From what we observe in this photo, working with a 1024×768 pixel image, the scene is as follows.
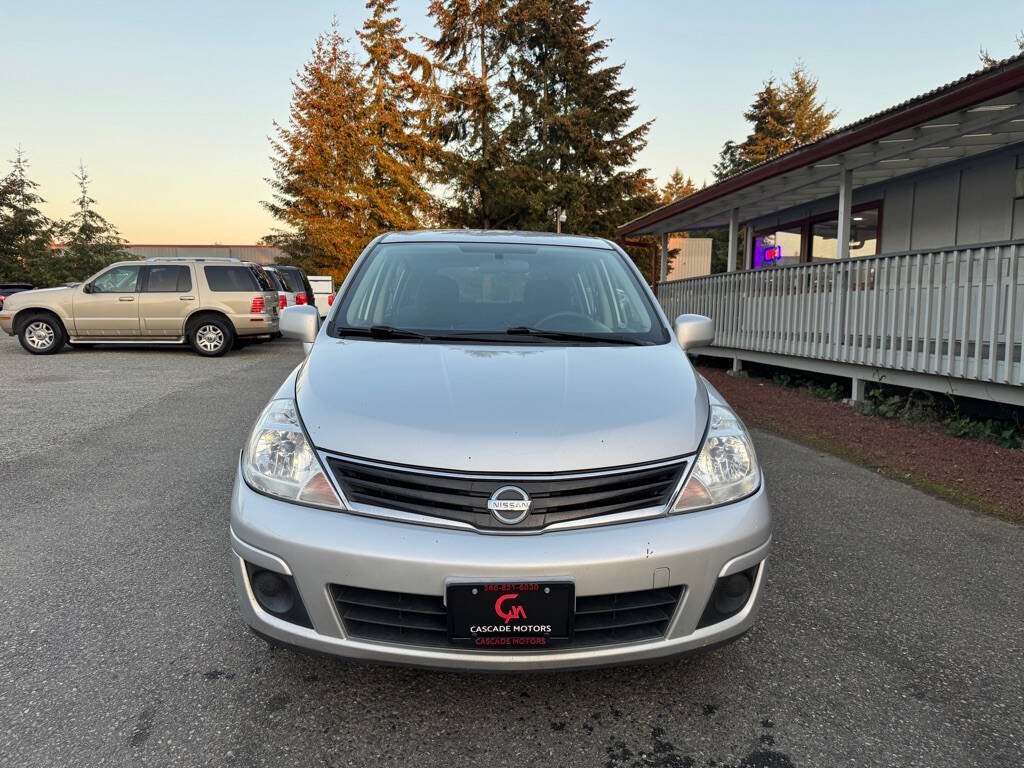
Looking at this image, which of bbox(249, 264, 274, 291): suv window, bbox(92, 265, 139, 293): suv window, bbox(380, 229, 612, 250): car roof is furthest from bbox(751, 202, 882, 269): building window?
bbox(92, 265, 139, 293): suv window

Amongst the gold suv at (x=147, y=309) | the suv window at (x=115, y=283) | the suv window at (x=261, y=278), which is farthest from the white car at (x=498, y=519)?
the suv window at (x=115, y=283)

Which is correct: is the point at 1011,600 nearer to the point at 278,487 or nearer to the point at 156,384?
the point at 278,487

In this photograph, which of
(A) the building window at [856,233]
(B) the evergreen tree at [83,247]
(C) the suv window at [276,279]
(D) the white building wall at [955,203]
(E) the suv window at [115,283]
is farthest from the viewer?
(B) the evergreen tree at [83,247]

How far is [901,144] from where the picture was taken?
8211mm

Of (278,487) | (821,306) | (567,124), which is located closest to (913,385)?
(821,306)

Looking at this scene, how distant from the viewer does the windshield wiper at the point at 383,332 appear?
9.54 feet

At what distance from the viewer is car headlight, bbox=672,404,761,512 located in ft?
6.91

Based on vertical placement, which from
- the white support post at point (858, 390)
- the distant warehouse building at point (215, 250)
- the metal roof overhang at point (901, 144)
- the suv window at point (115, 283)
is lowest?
the white support post at point (858, 390)

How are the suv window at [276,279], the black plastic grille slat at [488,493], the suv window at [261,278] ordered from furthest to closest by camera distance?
the suv window at [276,279]
the suv window at [261,278]
the black plastic grille slat at [488,493]

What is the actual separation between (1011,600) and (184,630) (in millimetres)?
3542

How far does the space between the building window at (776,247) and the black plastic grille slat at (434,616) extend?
17001 mm

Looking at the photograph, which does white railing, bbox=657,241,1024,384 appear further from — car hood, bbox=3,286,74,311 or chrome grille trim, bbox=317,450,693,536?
car hood, bbox=3,286,74,311

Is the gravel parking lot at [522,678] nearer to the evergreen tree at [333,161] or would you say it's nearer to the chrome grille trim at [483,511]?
the chrome grille trim at [483,511]

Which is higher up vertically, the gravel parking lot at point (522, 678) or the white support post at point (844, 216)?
the white support post at point (844, 216)
